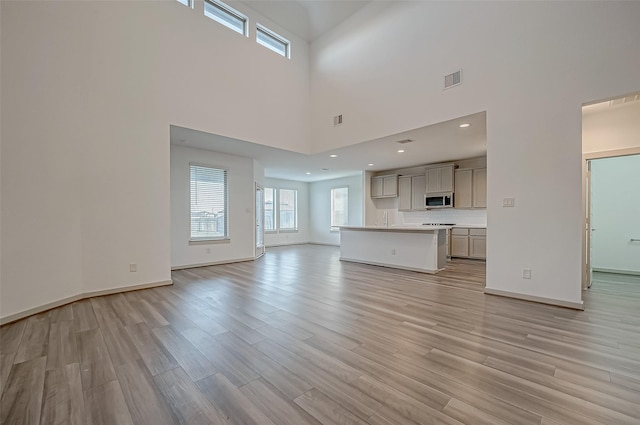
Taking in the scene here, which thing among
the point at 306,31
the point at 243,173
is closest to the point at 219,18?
the point at 306,31

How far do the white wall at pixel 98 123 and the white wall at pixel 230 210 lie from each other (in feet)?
4.38

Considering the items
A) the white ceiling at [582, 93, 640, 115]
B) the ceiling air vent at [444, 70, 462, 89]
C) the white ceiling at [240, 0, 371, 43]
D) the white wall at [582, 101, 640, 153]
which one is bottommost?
the white wall at [582, 101, 640, 153]

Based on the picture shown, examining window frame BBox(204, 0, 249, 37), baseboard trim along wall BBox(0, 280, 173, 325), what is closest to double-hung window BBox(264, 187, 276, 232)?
window frame BBox(204, 0, 249, 37)

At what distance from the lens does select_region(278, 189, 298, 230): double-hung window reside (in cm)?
1070

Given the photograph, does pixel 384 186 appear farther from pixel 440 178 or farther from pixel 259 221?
pixel 259 221

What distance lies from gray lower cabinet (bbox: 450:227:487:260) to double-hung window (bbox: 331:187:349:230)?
405 cm

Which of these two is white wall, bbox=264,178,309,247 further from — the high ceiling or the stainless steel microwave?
the stainless steel microwave

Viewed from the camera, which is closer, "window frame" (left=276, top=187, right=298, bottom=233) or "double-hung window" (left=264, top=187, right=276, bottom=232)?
"double-hung window" (left=264, top=187, right=276, bottom=232)

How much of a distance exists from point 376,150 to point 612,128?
3.78 meters

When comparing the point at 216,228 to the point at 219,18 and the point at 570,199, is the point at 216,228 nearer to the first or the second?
the point at 219,18

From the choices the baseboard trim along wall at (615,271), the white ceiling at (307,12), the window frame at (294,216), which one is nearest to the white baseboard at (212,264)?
the window frame at (294,216)

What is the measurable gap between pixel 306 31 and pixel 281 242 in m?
7.02

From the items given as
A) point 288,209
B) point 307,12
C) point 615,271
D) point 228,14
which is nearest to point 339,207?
point 288,209

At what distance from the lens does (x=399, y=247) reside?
574 cm
